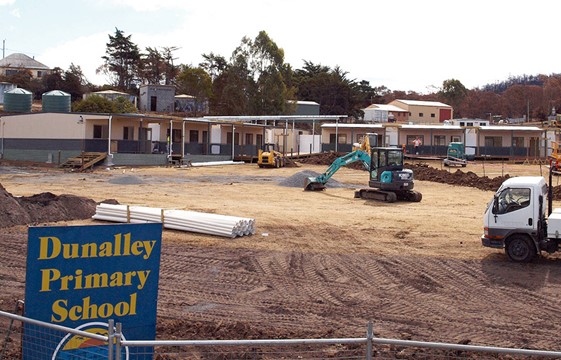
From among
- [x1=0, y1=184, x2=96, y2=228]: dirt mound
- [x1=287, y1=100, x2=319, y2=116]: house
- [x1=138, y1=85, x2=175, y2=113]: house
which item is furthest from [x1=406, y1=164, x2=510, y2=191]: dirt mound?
[x1=287, y1=100, x2=319, y2=116]: house

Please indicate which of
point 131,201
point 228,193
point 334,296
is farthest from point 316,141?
point 334,296

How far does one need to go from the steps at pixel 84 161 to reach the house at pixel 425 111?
211ft

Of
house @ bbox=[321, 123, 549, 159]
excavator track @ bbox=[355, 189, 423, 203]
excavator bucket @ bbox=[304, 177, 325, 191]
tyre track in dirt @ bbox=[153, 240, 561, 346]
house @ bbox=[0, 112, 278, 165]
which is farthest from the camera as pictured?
house @ bbox=[321, 123, 549, 159]

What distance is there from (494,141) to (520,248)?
56.7 metres

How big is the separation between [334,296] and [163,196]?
1946 cm

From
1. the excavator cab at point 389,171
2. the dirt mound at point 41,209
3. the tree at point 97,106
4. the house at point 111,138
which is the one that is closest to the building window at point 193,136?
the house at point 111,138

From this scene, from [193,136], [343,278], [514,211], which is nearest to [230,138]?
[193,136]

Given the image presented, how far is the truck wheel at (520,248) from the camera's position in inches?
691

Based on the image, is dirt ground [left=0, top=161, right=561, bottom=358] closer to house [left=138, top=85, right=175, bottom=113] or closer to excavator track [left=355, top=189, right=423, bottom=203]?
excavator track [left=355, top=189, right=423, bottom=203]

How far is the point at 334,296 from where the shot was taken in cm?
1427

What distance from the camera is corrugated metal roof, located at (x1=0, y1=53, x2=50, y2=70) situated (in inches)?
4717

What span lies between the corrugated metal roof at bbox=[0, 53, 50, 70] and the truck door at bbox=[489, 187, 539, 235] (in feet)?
371

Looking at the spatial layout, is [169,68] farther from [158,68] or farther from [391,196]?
[391,196]

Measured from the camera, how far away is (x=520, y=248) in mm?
17656
